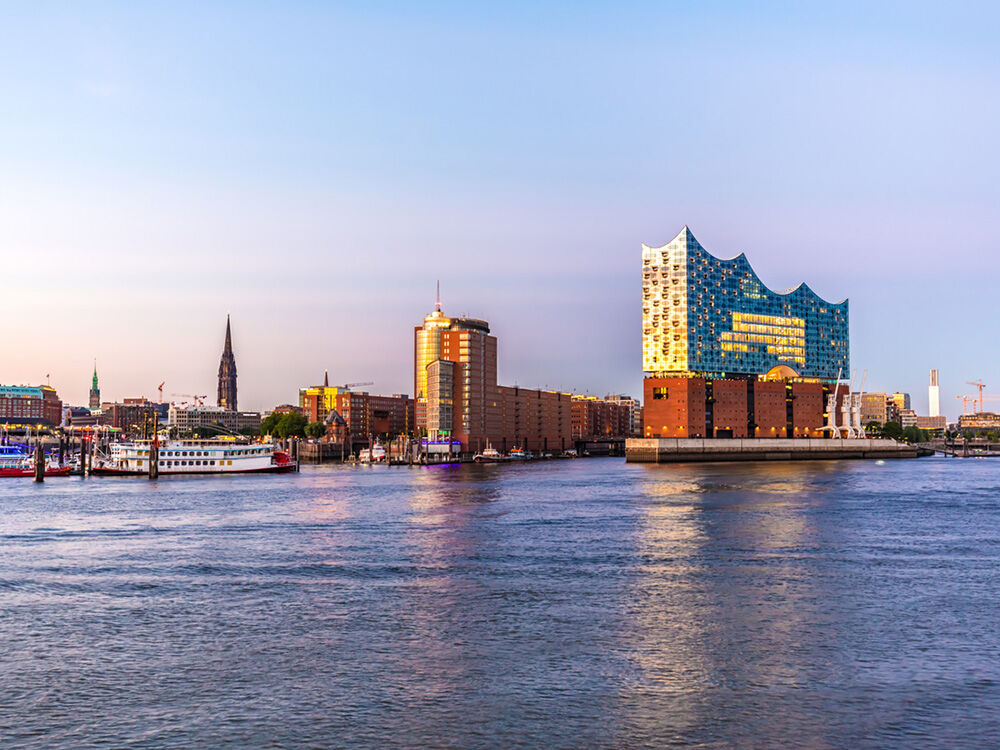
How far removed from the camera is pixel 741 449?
168m

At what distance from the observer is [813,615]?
28.0 meters

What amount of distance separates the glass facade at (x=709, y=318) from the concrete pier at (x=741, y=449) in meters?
16.5

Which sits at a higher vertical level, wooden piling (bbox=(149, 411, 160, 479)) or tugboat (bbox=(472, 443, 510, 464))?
wooden piling (bbox=(149, 411, 160, 479))

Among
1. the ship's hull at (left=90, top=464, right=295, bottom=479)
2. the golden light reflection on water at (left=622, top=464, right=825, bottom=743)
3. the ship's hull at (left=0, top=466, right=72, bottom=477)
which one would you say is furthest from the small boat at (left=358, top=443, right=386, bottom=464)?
the golden light reflection on water at (left=622, top=464, right=825, bottom=743)

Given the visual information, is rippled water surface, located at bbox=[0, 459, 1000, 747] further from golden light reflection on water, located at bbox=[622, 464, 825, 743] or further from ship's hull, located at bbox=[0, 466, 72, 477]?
ship's hull, located at bbox=[0, 466, 72, 477]

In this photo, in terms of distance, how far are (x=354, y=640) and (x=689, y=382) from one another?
15420cm

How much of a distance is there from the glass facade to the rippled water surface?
124 metres

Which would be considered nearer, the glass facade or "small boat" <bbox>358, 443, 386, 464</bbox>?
"small boat" <bbox>358, 443, 386, 464</bbox>

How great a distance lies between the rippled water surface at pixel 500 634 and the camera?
18625mm

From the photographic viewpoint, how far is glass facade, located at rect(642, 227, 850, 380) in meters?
178

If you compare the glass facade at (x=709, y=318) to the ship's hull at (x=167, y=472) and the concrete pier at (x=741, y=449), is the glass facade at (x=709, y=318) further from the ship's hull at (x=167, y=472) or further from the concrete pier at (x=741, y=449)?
the ship's hull at (x=167, y=472)

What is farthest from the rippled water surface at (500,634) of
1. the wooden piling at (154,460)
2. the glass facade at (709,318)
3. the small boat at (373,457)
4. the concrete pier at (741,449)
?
the glass facade at (709,318)

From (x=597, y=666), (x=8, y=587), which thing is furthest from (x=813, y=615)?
(x=8, y=587)

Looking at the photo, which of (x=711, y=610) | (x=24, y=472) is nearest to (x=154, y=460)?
(x=24, y=472)
